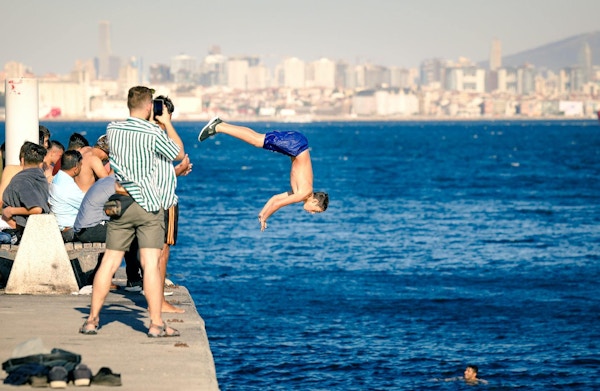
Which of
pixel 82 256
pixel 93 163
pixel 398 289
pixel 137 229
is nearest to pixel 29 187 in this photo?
pixel 93 163

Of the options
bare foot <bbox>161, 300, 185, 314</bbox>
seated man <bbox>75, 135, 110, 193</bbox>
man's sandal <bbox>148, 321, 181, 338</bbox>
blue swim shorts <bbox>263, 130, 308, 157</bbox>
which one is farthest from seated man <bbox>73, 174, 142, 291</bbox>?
man's sandal <bbox>148, 321, 181, 338</bbox>

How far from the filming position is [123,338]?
9672 millimetres

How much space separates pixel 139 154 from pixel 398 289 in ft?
69.4

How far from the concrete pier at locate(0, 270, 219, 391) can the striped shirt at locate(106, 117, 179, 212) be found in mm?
1162

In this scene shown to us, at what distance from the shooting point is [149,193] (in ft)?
31.2

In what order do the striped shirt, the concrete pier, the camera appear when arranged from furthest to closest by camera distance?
the camera → the striped shirt → the concrete pier

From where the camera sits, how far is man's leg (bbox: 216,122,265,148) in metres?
11.2

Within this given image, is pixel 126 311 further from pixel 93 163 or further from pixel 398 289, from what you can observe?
pixel 398 289

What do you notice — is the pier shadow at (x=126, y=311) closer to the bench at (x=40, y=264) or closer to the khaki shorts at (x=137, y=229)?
the bench at (x=40, y=264)

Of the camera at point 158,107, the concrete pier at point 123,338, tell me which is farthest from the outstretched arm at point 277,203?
the camera at point 158,107

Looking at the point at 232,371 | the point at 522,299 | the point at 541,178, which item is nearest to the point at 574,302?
the point at 522,299

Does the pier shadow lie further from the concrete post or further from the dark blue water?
the dark blue water

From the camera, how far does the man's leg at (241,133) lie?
36.8 ft

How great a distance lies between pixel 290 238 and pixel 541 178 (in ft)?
167
